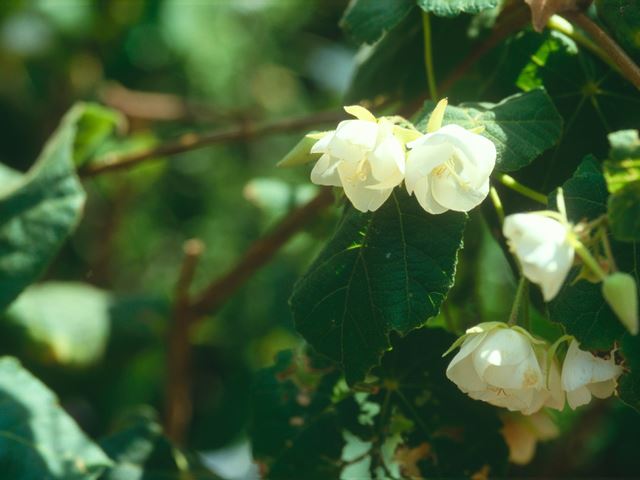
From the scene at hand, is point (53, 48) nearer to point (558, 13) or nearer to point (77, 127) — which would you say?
point (77, 127)

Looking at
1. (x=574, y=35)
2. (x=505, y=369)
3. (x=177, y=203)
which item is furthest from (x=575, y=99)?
(x=177, y=203)

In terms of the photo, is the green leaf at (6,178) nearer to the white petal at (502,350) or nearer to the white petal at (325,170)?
the white petal at (325,170)

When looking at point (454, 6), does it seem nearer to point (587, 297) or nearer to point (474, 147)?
point (474, 147)

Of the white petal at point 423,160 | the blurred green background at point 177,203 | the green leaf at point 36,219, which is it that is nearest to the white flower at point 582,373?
the white petal at point 423,160

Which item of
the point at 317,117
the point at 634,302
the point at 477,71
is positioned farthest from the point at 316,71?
the point at 634,302

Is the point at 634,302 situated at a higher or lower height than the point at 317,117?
higher

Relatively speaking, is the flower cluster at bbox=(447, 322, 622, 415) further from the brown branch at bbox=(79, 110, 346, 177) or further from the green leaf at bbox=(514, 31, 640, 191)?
the brown branch at bbox=(79, 110, 346, 177)
